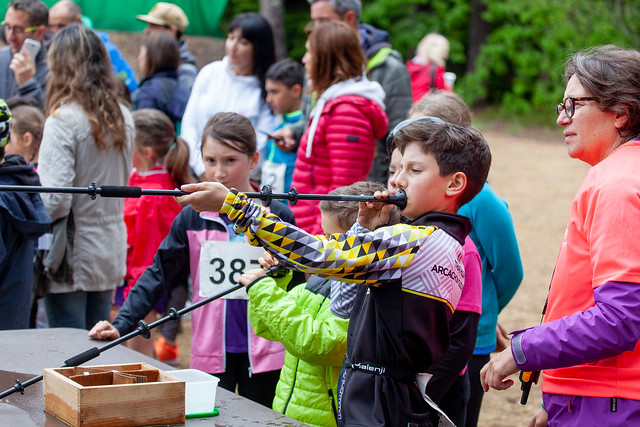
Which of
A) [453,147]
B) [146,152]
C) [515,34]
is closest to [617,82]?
[453,147]

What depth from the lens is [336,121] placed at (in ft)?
14.9

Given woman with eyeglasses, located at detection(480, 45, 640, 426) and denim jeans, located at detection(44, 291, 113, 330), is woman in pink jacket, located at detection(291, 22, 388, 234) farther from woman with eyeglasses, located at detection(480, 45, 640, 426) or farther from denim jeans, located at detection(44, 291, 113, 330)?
woman with eyeglasses, located at detection(480, 45, 640, 426)

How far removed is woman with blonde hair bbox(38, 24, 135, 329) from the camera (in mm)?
4379

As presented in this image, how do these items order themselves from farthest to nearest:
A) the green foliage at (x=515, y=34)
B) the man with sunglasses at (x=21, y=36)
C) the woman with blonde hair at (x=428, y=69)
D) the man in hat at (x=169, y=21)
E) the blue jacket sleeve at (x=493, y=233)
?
the green foliage at (x=515, y=34) → the woman with blonde hair at (x=428, y=69) → the man in hat at (x=169, y=21) → the man with sunglasses at (x=21, y=36) → the blue jacket sleeve at (x=493, y=233)

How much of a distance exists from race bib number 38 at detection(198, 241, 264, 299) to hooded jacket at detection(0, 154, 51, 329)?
947 millimetres

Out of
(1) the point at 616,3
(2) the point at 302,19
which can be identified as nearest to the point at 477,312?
(1) the point at 616,3

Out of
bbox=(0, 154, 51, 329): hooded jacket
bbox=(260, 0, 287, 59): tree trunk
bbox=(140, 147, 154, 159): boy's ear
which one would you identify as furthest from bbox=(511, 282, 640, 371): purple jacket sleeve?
bbox=(260, 0, 287, 59): tree trunk

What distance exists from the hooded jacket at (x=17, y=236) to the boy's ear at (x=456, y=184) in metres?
2.24

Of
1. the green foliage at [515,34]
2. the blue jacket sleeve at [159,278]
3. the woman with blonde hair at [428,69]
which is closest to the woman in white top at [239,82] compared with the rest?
the blue jacket sleeve at [159,278]

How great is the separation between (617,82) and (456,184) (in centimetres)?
56

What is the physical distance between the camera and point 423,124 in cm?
256

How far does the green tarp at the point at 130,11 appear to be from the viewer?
9961 mm

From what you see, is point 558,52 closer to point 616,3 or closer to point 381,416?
point 616,3

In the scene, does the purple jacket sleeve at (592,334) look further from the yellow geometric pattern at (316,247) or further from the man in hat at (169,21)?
the man in hat at (169,21)
